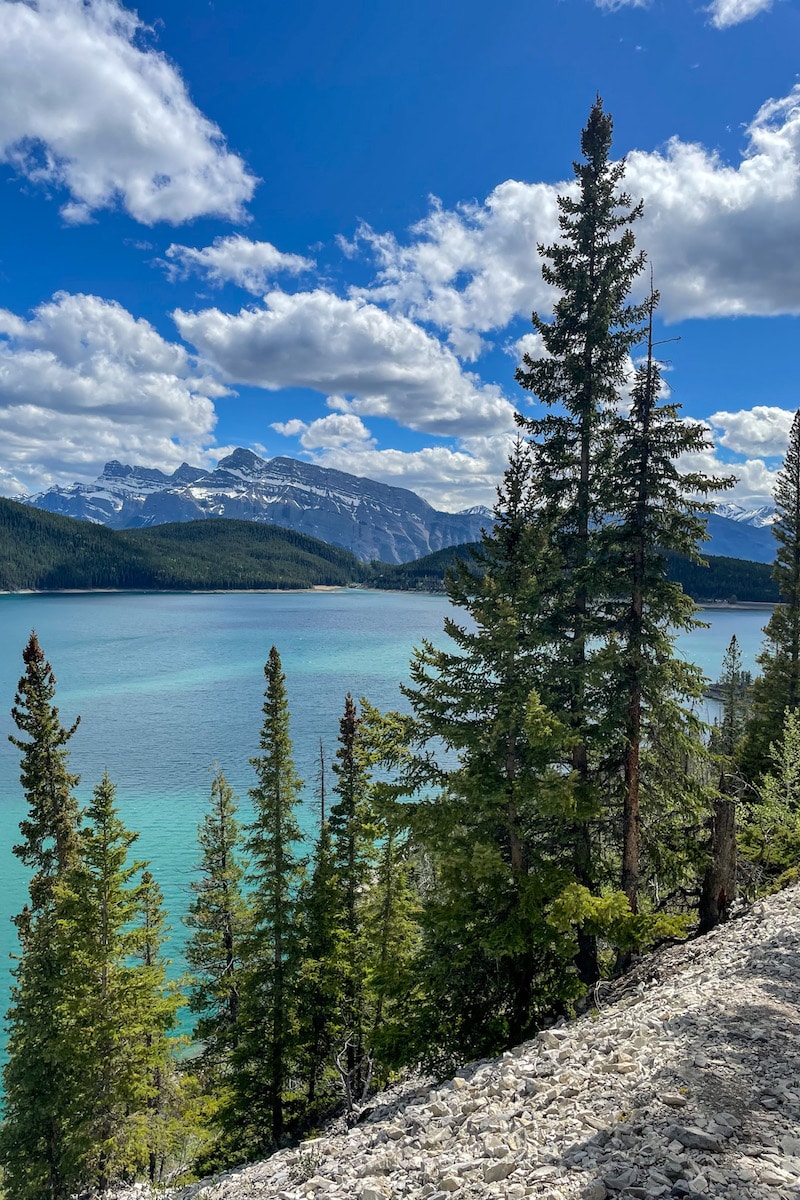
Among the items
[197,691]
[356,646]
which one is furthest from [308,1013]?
[356,646]

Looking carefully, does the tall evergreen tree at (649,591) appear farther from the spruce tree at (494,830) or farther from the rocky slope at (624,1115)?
the rocky slope at (624,1115)

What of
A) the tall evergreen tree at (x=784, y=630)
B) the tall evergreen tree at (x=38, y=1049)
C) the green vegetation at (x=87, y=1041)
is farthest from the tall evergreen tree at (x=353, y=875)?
the tall evergreen tree at (x=784, y=630)

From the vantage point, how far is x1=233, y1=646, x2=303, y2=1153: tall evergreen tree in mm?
18844

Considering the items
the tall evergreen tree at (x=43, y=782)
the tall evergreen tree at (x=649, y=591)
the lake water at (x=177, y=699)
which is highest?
the tall evergreen tree at (x=649, y=591)

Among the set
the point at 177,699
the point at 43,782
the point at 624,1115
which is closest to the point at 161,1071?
the point at 43,782

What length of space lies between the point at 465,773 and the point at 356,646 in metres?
122

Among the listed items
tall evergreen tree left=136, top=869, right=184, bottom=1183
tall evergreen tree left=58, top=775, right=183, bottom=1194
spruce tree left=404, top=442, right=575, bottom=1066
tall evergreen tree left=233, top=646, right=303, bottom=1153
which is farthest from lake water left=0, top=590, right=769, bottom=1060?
tall evergreen tree left=58, top=775, right=183, bottom=1194

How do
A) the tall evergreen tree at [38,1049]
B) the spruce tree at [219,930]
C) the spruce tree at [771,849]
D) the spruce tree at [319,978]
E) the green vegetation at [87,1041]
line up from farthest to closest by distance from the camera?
the spruce tree at [219,930] → the spruce tree at [319,978] → the tall evergreen tree at [38,1049] → the green vegetation at [87,1041] → the spruce tree at [771,849]

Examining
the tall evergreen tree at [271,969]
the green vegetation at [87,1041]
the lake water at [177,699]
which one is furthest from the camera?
the lake water at [177,699]

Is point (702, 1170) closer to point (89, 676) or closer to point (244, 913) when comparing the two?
point (244, 913)

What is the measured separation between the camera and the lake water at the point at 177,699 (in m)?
46.2

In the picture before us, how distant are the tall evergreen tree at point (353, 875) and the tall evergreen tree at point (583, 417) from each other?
8.35 metres

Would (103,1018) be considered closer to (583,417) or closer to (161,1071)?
(161,1071)

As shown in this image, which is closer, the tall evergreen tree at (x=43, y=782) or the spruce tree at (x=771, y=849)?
the spruce tree at (x=771, y=849)
